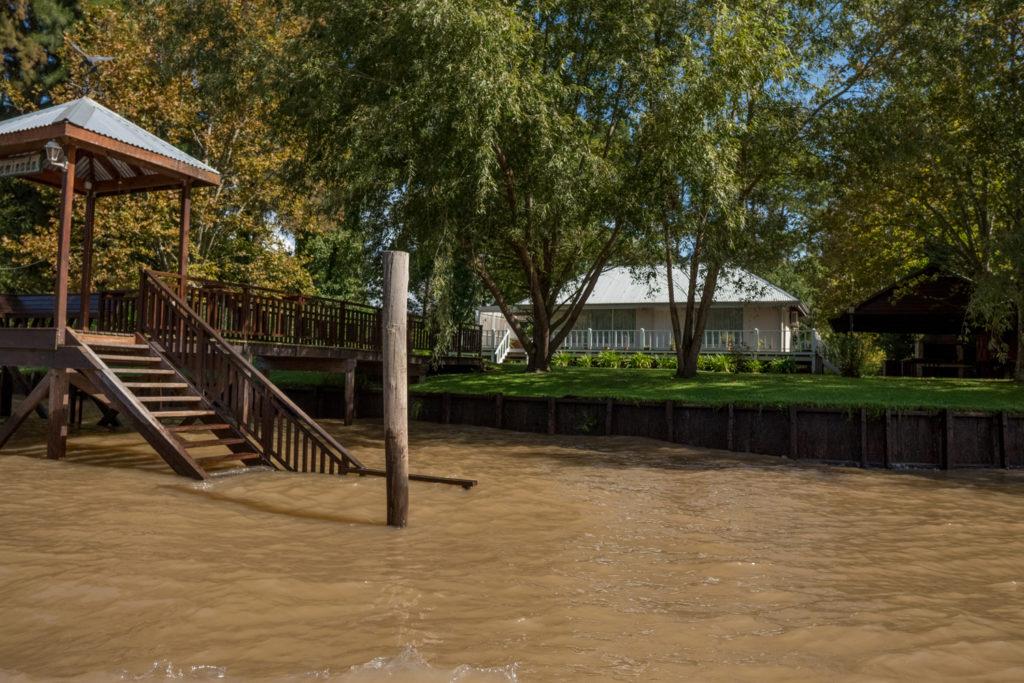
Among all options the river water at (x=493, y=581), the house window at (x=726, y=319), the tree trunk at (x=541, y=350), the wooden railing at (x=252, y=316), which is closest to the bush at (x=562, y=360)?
the house window at (x=726, y=319)

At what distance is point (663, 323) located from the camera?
3997cm

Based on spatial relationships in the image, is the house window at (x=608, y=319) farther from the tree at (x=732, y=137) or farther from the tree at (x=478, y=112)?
the tree at (x=478, y=112)

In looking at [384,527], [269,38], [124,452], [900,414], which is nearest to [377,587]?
[384,527]

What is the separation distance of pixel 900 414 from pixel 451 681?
14129 mm

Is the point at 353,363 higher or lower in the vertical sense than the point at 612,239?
lower

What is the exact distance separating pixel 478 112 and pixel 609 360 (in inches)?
776

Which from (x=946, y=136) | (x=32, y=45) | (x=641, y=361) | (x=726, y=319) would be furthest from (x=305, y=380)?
(x=726, y=319)

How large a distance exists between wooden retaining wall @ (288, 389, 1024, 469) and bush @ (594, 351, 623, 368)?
14.1 metres

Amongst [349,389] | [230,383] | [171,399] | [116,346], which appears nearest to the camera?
[171,399]

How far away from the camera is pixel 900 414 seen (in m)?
15.9

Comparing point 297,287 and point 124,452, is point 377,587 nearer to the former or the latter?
point 124,452

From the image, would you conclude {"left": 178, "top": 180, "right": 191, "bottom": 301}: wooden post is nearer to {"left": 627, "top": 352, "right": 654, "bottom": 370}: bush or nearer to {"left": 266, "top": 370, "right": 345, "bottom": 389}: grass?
{"left": 266, "top": 370, "right": 345, "bottom": 389}: grass

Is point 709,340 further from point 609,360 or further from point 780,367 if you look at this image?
point 609,360

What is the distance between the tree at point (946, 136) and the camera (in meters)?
18.0
